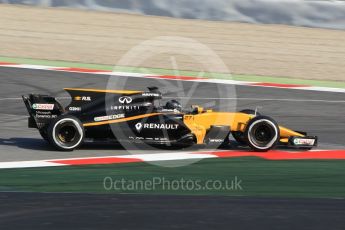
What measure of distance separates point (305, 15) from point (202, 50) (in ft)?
14.6

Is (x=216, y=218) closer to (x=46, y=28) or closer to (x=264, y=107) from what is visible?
(x=264, y=107)

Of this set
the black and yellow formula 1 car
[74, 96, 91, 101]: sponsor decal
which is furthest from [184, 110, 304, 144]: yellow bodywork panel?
[74, 96, 91, 101]: sponsor decal

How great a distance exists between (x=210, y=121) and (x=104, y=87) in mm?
6995

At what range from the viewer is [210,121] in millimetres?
11977

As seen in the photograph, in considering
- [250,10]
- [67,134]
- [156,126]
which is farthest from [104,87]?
[250,10]

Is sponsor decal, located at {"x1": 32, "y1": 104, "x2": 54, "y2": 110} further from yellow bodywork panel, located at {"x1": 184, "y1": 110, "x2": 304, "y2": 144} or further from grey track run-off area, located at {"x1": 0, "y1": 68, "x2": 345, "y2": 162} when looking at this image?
yellow bodywork panel, located at {"x1": 184, "y1": 110, "x2": 304, "y2": 144}

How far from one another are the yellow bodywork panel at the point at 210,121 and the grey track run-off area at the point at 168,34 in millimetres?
8884

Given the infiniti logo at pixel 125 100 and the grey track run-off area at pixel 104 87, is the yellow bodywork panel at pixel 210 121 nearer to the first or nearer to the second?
the grey track run-off area at pixel 104 87

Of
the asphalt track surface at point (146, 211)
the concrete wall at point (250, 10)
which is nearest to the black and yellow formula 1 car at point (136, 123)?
the asphalt track surface at point (146, 211)

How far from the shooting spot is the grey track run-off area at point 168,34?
72.3 feet

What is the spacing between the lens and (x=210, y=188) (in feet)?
30.9

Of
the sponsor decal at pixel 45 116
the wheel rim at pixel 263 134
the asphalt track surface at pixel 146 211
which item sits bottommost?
the asphalt track surface at pixel 146 211

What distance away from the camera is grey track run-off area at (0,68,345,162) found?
1212 centimetres

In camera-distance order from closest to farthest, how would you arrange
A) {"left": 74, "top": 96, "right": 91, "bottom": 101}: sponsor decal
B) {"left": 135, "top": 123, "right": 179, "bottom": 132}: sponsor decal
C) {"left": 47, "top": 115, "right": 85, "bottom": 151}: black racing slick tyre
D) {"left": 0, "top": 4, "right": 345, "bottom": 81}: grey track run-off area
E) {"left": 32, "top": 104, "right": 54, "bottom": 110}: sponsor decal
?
{"left": 47, "top": 115, "right": 85, "bottom": 151}: black racing slick tyre, {"left": 135, "top": 123, "right": 179, "bottom": 132}: sponsor decal, {"left": 32, "top": 104, "right": 54, "bottom": 110}: sponsor decal, {"left": 74, "top": 96, "right": 91, "bottom": 101}: sponsor decal, {"left": 0, "top": 4, "right": 345, "bottom": 81}: grey track run-off area
